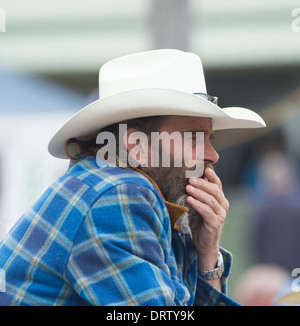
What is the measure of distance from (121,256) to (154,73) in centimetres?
67

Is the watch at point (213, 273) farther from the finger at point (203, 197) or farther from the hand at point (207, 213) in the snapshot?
the finger at point (203, 197)

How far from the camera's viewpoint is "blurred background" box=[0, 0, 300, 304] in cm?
402

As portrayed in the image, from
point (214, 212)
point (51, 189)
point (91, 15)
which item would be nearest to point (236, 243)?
point (91, 15)

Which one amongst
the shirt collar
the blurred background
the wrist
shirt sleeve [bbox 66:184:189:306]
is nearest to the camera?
shirt sleeve [bbox 66:184:189:306]

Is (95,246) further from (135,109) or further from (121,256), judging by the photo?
(135,109)

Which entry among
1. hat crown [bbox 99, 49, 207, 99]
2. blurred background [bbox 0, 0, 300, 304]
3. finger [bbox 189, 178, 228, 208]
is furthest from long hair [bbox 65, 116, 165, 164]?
blurred background [bbox 0, 0, 300, 304]

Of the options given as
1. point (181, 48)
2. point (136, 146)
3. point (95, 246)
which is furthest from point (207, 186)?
point (181, 48)

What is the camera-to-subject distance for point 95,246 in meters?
1.22

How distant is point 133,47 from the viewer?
449 centimetres

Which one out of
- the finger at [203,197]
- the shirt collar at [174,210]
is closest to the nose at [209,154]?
the finger at [203,197]

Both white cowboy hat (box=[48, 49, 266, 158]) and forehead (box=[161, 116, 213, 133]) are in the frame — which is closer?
white cowboy hat (box=[48, 49, 266, 158])

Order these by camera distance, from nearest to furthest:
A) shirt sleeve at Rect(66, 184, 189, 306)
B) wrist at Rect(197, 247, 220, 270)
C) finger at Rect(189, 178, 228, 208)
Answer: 1. shirt sleeve at Rect(66, 184, 189, 306)
2. finger at Rect(189, 178, 228, 208)
3. wrist at Rect(197, 247, 220, 270)

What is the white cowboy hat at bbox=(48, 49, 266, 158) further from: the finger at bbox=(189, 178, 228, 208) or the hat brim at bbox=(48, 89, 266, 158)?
the finger at bbox=(189, 178, 228, 208)

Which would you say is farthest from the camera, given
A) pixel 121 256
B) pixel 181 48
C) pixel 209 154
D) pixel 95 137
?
pixel 181 48
